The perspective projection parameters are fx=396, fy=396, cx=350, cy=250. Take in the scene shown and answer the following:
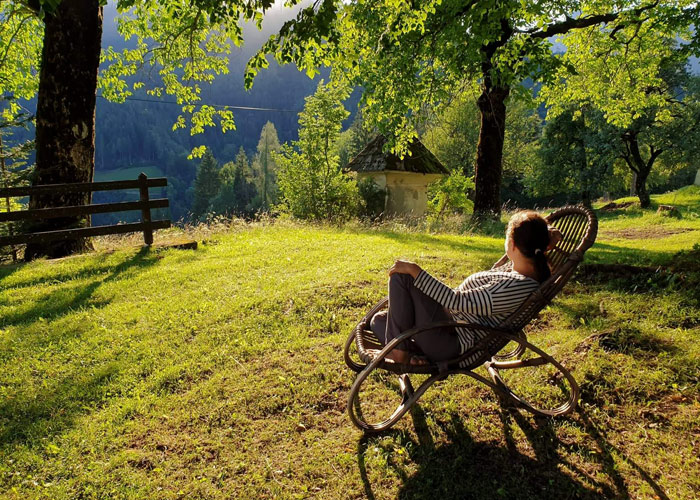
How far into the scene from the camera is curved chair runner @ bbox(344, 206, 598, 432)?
268cm

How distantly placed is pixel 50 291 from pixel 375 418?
5530 millimetres

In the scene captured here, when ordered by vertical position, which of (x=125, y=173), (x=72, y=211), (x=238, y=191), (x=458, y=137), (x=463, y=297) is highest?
(x=125, y=173)

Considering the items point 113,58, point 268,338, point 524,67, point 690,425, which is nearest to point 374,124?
point 524,67

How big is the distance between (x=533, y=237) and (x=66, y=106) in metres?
8.58

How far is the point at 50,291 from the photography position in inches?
236

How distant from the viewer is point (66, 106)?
7496mm

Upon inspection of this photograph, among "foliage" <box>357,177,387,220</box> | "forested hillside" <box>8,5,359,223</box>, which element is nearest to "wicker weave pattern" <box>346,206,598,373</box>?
"foliage" <box>357,177,387,220</box>

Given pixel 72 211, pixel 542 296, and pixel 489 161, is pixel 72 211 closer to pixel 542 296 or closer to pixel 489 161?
pixel 542 296

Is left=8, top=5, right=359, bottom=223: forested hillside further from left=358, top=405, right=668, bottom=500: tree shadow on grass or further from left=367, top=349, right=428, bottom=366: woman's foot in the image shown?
left=358, top=405, right=668, bottom=500: tree shadow on grass

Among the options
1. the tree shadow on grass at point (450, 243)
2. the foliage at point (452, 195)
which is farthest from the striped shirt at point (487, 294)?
the foliage at point (452, 195)

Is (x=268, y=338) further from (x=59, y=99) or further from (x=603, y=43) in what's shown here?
(x=603, y=43)

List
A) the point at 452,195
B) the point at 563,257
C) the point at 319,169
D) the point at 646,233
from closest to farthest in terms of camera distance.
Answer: the point at 563,257
the point at 646,233
the point at 452,195
the point at 319,169

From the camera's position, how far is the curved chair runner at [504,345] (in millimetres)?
2684

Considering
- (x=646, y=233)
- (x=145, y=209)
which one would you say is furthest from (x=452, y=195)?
(x=145, y=209)
